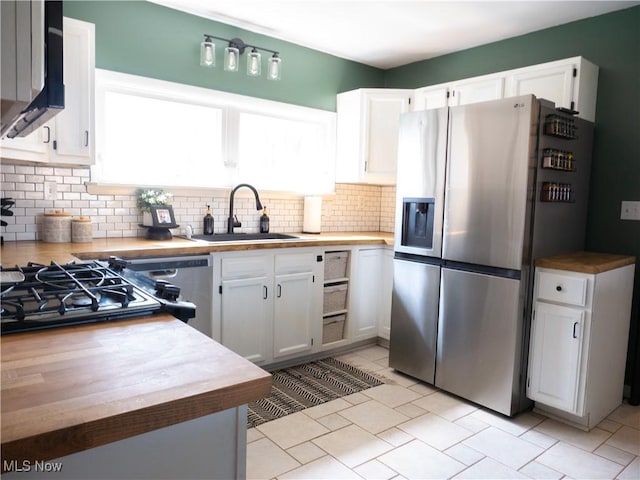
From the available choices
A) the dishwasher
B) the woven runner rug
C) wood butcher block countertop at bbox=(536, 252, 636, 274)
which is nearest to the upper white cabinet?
the dishwasher

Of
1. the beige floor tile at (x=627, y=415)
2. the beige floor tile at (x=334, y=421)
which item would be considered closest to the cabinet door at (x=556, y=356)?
the beige floor tile at (x=627, y=415)

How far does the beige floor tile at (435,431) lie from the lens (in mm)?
2389

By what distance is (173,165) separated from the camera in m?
3.36

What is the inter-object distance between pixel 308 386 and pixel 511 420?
125 cm

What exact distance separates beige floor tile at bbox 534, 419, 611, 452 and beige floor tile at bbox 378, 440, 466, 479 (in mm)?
697

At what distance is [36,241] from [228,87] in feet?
5.65

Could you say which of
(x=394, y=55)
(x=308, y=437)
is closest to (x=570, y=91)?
(x=394, y=55)

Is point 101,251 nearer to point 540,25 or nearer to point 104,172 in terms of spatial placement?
point 104,172

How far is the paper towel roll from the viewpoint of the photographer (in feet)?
13.0

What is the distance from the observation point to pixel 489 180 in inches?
105

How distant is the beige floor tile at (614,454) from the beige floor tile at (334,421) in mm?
1293

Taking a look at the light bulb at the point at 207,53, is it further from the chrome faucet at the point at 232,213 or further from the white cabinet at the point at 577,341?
the white cabinet at the point at 577,341

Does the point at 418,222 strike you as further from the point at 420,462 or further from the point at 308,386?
the point at 420,462

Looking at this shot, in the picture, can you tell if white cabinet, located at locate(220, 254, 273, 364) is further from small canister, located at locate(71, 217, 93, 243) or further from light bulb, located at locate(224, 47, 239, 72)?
light bulb, located at locate(224, 47, 239, 72)
